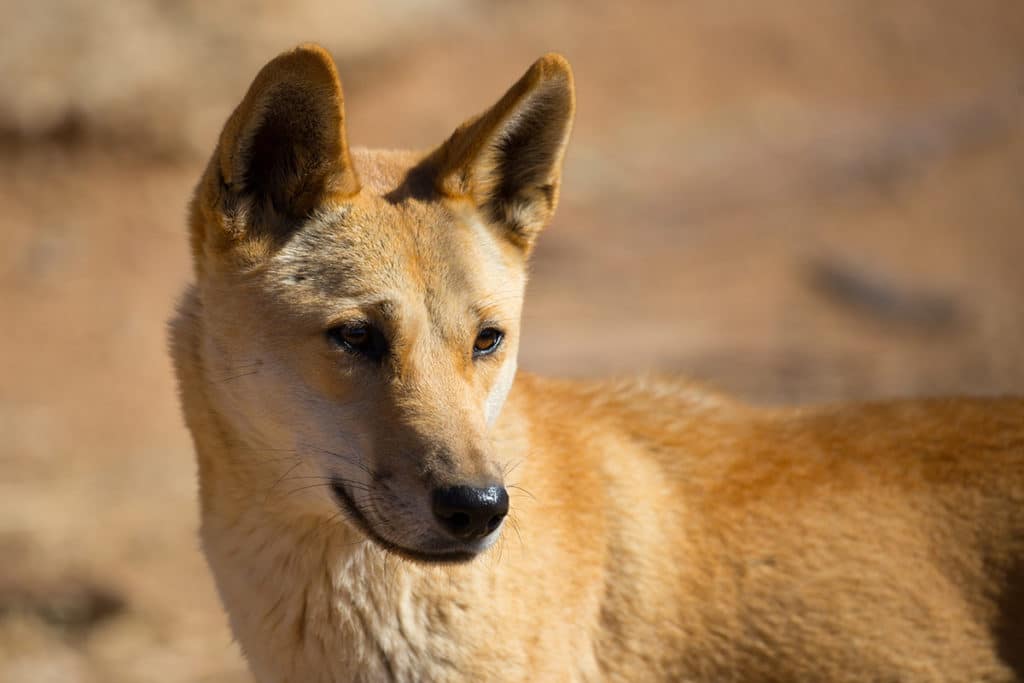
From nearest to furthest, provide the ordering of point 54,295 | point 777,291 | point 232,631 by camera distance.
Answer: point 232,631 < point 54,295 < point 777,291

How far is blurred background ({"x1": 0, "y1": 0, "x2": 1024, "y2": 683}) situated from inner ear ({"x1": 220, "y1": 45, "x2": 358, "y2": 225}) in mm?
3378

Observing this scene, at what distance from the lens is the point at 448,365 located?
322 centimetres

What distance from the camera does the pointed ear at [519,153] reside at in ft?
11.1

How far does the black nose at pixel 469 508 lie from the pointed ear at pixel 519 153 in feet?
3.31

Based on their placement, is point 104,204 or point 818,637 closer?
point 818,637

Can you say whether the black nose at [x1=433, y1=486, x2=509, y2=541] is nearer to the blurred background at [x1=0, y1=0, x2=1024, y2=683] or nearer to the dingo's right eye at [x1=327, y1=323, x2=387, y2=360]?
the dingo's right eye at [x1=327, y1=323, x2=387, y2=360]

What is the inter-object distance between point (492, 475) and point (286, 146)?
1.13 meters

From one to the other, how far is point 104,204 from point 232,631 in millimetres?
8108

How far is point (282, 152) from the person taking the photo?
3.35m

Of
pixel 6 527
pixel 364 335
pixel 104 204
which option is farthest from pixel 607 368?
pixel 364 335

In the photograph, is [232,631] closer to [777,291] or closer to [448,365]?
[448,365]

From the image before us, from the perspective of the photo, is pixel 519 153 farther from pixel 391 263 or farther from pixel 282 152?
pixel 282 152

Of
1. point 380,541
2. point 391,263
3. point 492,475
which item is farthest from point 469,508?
point 391,263

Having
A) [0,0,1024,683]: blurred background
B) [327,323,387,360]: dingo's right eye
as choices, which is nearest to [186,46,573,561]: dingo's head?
[327,323,387,360]: dingo's right eye
